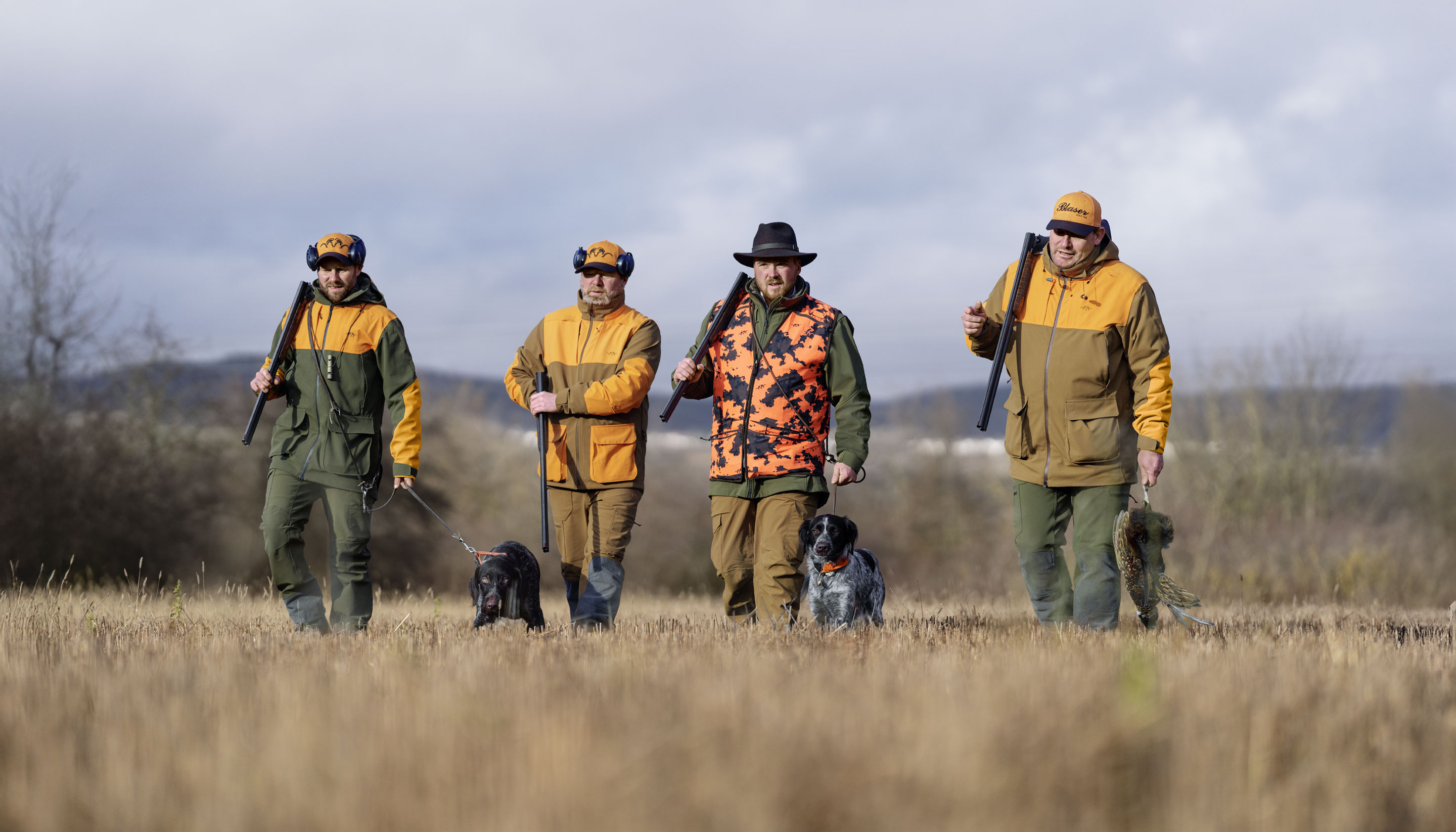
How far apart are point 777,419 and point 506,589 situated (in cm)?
196

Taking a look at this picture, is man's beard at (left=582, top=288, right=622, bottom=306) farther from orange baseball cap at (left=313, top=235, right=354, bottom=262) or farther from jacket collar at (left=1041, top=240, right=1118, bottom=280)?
jacket collar at (left=1041, top=240, right=1118, bottom=280)

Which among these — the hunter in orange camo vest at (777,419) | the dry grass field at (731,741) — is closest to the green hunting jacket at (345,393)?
the hunter in orange camo vest at (777,419)

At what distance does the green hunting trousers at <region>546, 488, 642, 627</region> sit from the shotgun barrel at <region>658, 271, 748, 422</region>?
0.61m

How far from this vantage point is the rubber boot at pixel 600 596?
716cm

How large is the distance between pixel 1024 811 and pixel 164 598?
1252 centimetres

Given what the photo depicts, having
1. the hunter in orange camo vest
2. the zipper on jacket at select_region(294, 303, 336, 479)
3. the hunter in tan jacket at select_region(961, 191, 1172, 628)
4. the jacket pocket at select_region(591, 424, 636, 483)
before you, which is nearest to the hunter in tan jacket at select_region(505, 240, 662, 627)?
the jacket pocket at select_region(591, 424, 636, 483)

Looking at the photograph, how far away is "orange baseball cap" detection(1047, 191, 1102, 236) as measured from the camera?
6473mm

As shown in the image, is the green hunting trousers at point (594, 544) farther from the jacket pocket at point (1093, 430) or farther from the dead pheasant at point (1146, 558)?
the dead pheasant at point (1146, 558)

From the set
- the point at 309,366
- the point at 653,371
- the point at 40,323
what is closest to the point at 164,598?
the point at 309,366

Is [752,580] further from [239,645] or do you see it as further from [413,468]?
[239,645]

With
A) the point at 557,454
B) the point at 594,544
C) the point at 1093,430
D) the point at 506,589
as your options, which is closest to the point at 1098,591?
the point at 1093,430

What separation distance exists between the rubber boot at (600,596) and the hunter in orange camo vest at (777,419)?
0.66 m

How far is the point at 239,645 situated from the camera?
17.8ft

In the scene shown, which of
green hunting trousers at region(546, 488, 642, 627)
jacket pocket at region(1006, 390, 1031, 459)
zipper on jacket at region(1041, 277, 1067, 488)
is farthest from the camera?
green hunting trousers at region(546, 488, 642, 627)
